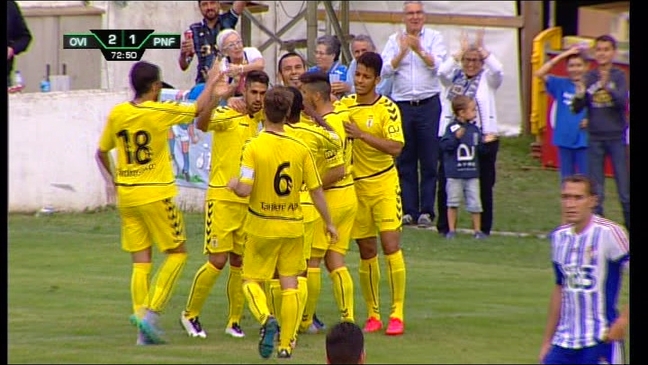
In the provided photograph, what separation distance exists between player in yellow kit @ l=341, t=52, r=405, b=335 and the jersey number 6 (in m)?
1.33

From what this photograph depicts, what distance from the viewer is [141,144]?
10375 mm

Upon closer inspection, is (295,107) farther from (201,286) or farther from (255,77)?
(201,286)

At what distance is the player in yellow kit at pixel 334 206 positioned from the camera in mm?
10789

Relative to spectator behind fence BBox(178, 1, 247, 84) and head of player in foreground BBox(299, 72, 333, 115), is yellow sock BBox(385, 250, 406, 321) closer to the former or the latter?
head of player in foreground BBox(299, 72, 333, 115)

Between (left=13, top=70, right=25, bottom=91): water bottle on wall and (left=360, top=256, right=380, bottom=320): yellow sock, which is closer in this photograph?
(left=360, top=256, right=380, bottom=320): yellow sock

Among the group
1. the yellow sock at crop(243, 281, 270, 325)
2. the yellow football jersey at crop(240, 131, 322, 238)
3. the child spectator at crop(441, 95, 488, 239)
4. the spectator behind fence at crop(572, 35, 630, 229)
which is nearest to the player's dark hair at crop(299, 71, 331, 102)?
the yellow football jersey at crop(240, 131, 322, 238)

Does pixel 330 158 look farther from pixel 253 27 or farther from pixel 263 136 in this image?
pixel 253 27

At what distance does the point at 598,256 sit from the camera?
338 inches

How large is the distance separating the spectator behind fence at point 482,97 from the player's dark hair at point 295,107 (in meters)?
6.34

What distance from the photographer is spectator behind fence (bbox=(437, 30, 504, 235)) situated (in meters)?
16.4

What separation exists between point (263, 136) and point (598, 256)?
2.62 meters

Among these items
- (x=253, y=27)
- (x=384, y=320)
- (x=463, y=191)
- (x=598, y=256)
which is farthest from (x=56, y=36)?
(x=598, y=256)

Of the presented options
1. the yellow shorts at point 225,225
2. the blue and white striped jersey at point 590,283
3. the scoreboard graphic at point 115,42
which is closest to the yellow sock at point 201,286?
the yellow shorts at point 225,225

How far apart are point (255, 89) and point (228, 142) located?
495mm
